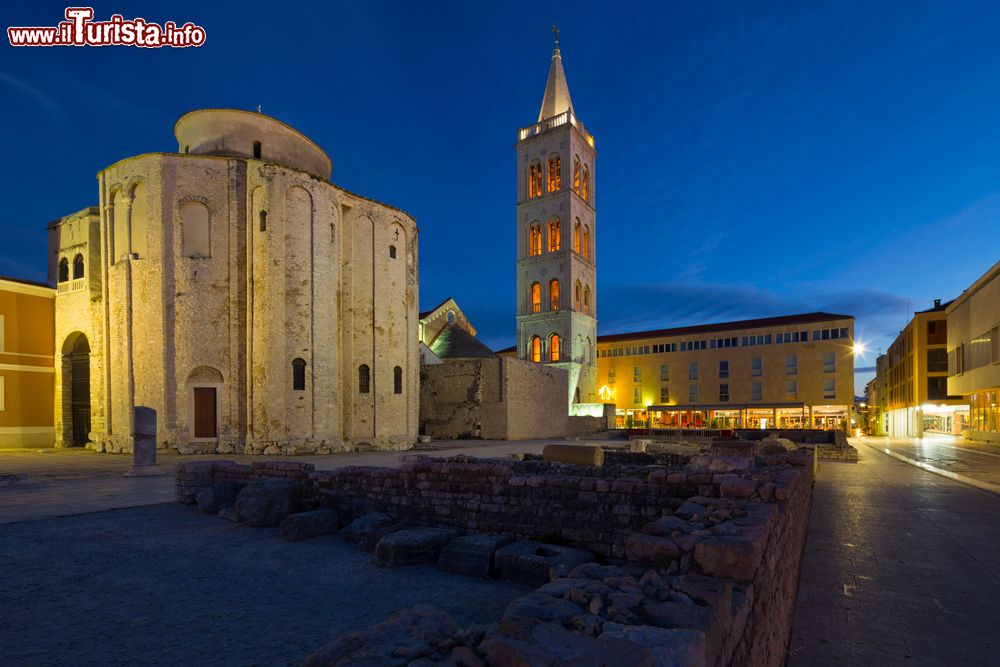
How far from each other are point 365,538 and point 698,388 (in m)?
48.3

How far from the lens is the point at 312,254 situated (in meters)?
21.7

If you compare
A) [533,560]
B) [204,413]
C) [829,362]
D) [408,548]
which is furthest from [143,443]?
[829,362]

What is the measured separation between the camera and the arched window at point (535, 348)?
44750 millimetres

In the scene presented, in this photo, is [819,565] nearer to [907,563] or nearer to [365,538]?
[907,563]

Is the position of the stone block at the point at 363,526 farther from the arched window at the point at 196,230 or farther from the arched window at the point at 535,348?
the arched window at the point at 535,348

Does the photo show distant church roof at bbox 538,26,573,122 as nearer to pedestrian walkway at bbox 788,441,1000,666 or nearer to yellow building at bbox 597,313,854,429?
yellow building at bbox 597,313,854,429

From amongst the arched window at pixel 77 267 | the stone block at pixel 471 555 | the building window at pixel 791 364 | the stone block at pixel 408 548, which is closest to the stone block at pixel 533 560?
the stone block at pixel 471 555

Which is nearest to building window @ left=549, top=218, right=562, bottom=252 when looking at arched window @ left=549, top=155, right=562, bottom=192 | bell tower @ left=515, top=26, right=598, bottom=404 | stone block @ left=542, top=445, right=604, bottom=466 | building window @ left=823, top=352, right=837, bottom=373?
bell tower @ left=515, top=26, right=598, bottom=404

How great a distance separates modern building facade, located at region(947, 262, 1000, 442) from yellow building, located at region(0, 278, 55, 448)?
49023 millimetres

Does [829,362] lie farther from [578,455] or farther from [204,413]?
[204,413]

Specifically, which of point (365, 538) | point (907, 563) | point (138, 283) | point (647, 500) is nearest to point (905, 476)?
point (907, 563)

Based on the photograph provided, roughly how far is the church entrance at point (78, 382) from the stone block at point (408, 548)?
26476mm

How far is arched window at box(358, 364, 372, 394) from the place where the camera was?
23969mm

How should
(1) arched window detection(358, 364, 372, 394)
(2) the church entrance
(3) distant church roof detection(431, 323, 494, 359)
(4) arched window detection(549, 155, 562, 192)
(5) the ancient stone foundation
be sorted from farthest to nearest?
1. (4) arched window detection(549, 155, 562, 192)
2. (3) distant church roof detection(431, 323, 494, 359)
3. (2) the church entrance
4. (1) arched window detection(358, 364, 372, 394)
5. (5) the ancient stone foundation
